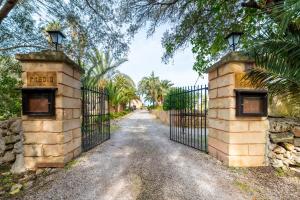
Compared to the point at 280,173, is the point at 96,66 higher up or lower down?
higher up

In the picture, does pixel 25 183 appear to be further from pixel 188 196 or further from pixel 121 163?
pixel 188 196

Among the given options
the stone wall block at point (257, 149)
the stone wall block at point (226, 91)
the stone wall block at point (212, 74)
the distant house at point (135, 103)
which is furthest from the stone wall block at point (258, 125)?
the distant house at point (135, 103)

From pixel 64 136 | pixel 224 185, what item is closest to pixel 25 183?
pixel 64 136

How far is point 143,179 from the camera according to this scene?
3.55 meters

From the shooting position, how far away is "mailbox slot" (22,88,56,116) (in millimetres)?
4168

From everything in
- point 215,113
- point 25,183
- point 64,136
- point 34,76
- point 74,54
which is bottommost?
point 25,183

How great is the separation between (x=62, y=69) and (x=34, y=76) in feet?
2.00

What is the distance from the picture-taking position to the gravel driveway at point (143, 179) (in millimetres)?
2998

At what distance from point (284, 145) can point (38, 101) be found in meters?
5.37

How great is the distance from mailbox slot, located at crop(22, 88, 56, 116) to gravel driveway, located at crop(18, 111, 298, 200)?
136cm

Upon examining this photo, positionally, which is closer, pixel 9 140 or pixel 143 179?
pixel 143 179

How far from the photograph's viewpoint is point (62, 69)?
13.9 ft

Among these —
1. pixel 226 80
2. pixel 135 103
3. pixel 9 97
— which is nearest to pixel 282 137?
pixel 226 80

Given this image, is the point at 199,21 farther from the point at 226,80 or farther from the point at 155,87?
the point at 155,87
